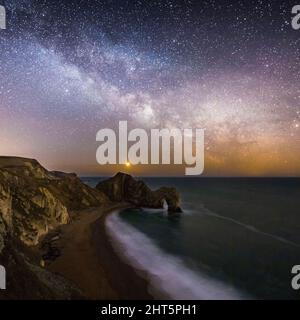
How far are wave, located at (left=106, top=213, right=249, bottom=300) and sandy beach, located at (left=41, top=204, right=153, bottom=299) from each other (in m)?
1.23

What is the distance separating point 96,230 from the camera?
32656 mm

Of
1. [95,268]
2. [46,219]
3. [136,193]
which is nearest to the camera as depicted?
[95,268]

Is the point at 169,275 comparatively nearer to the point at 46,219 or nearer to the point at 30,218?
the point at 30,218

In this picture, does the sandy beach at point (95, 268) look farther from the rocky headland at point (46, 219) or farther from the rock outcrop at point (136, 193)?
the rock outcrop at point (136, 193)

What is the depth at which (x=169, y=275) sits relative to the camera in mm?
20859

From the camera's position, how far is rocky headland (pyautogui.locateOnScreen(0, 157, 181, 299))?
12695mm

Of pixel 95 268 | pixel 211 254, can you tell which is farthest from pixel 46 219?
pixel 211 254

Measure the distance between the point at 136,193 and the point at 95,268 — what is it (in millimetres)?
42572

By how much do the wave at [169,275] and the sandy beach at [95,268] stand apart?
4.04ft

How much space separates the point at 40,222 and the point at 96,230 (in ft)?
27.5

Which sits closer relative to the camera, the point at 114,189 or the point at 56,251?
the point at 56,251

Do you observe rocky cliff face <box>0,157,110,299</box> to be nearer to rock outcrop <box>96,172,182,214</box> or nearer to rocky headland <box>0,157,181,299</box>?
rocky headland <box>0,157,181,299</box>
